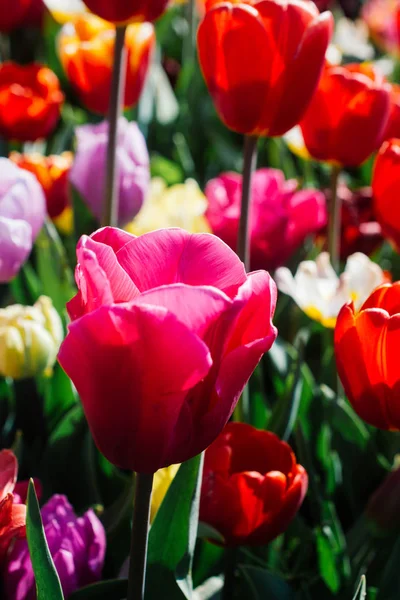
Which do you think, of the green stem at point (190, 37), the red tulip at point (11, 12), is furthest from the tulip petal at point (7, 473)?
the green stem at point (190, 37)

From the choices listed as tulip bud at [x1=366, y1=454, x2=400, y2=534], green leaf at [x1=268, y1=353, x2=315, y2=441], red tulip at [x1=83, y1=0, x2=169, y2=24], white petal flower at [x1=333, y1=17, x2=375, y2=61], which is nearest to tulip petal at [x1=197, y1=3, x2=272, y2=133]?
red tulip at [x1=83, y1=0, x2=169, y2=24]

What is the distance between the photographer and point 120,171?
99 centimetres

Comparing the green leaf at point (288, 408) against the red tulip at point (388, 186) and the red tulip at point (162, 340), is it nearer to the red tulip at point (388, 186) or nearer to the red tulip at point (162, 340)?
the red tulip at point (388, 186)

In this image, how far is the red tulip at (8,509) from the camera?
0.49 m

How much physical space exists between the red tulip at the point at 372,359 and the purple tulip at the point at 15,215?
1.03 feet

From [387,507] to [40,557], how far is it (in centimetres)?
29

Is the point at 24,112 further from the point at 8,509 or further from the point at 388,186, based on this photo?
the point at 8,509

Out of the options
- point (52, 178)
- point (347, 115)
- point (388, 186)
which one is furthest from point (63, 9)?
point (388, 186)

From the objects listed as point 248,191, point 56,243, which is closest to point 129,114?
point 56,243

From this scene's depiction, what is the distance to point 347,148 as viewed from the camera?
3.04 feet

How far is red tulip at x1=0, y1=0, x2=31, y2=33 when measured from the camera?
57.0 inches

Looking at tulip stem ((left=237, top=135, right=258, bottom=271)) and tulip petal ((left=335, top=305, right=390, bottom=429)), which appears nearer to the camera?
tulip petal ((left=335, top=305, right=390, bottom=429))

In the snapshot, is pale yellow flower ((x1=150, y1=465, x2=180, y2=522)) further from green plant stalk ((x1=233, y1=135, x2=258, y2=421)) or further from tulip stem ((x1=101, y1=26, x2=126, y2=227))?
tulip stem ((x1=101, y1=26, x2=126, y2=227))

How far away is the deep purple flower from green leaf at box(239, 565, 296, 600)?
0.44m
